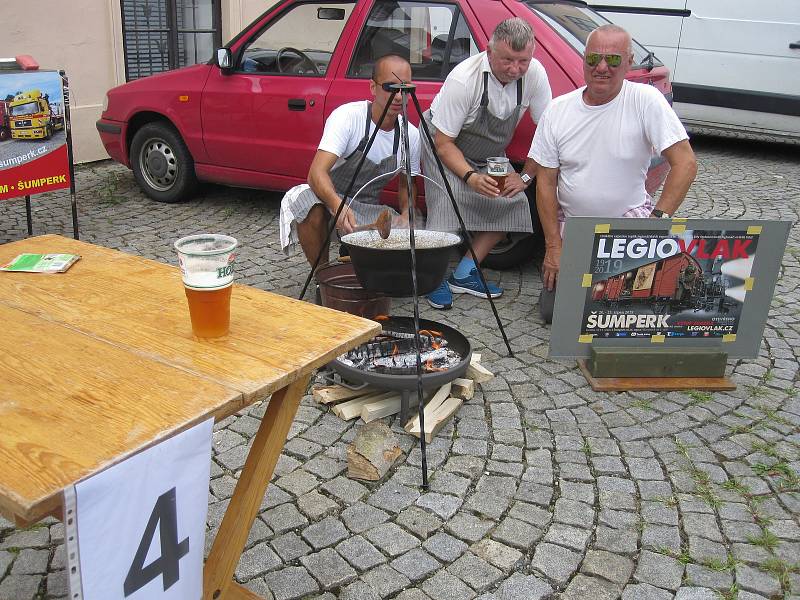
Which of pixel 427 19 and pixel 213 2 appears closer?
pixel 427 19

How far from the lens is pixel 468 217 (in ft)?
16.2

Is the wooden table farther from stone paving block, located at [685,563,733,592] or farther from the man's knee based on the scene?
the man's knee

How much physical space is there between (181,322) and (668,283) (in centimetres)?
261

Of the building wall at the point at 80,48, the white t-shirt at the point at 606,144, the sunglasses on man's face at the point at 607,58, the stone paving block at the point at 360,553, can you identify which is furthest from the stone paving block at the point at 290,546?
the building wall at the point at 80,48

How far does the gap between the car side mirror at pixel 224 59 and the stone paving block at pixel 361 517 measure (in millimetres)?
4152

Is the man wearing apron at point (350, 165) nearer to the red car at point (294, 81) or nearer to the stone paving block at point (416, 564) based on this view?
the red car at point (294, 81)

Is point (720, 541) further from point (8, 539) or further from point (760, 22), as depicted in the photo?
point (760, 22)

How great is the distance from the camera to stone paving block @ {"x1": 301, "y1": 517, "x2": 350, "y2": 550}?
105 inches

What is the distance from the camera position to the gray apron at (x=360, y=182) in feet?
15.0

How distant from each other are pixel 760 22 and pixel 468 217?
5.73 meters

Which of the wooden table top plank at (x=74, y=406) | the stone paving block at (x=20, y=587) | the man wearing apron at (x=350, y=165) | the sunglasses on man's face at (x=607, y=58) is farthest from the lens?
the man wearing apron at (x=350, y=165)

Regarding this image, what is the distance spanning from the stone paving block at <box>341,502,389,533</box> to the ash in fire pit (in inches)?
28.8

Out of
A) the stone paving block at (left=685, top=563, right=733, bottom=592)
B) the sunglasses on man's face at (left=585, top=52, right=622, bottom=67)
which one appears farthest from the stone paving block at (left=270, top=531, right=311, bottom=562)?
the sunglasses on man's face at (left=585, top=52, right=622, bottom=67)

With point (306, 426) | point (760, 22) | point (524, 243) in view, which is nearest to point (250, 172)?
point (524, 243)
